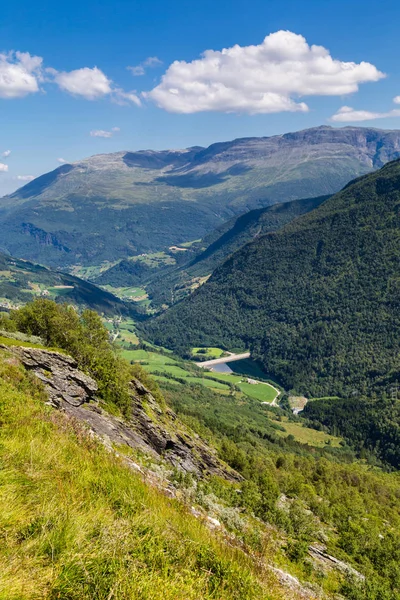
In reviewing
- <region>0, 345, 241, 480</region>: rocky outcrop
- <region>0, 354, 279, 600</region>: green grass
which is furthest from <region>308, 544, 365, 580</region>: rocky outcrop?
<region>0, 354, 279, 600</region>: green grass

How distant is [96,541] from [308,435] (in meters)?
191

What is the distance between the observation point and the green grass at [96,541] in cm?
525

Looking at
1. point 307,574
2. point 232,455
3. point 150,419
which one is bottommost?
point 232,455

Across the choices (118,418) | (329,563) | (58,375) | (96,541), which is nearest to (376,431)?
(118,418)

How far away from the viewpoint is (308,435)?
178125mm

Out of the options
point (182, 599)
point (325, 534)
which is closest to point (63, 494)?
point (182, 599)

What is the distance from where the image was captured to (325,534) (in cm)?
3784

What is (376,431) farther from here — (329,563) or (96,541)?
(96,541)

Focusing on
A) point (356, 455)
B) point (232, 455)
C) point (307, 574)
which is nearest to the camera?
point (307, 574)

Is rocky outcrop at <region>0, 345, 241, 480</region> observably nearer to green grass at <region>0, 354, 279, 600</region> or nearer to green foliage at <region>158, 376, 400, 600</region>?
green foliage at <region>158, 376, 400, 600</region>

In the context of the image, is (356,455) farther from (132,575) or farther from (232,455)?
(132,575)

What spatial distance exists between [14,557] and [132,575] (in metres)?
1.79

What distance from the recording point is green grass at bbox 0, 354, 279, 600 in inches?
207

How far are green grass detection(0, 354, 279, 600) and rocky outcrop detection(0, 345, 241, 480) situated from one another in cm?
1345
